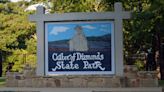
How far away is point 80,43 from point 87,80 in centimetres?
154

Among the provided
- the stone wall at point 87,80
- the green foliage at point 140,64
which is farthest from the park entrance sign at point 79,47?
the green foliage at point 140,64

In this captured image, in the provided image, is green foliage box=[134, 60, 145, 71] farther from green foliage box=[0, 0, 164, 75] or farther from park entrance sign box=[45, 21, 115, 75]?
park entrance sign box=[45, 21, 115, 75]

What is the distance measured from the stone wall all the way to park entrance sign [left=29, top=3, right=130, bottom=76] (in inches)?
11.4

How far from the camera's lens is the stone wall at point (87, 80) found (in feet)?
56.7

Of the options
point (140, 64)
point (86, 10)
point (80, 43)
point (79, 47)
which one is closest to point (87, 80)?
point (79, 47)

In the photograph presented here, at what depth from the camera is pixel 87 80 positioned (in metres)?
17.5

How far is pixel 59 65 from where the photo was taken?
18.1 meters

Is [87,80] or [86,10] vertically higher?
[86,10]

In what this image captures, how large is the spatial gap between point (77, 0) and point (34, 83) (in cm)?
600

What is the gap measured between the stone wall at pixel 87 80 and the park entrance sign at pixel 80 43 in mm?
289

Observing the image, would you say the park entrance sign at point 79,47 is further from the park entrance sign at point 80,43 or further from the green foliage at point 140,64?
the green foliage at point 140,64

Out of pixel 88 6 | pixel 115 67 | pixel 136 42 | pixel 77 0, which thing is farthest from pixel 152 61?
pixel 115 67

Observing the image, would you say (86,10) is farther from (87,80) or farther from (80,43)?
(87,80)

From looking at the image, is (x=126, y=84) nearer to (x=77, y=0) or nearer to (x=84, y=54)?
(x=84, y=54)
